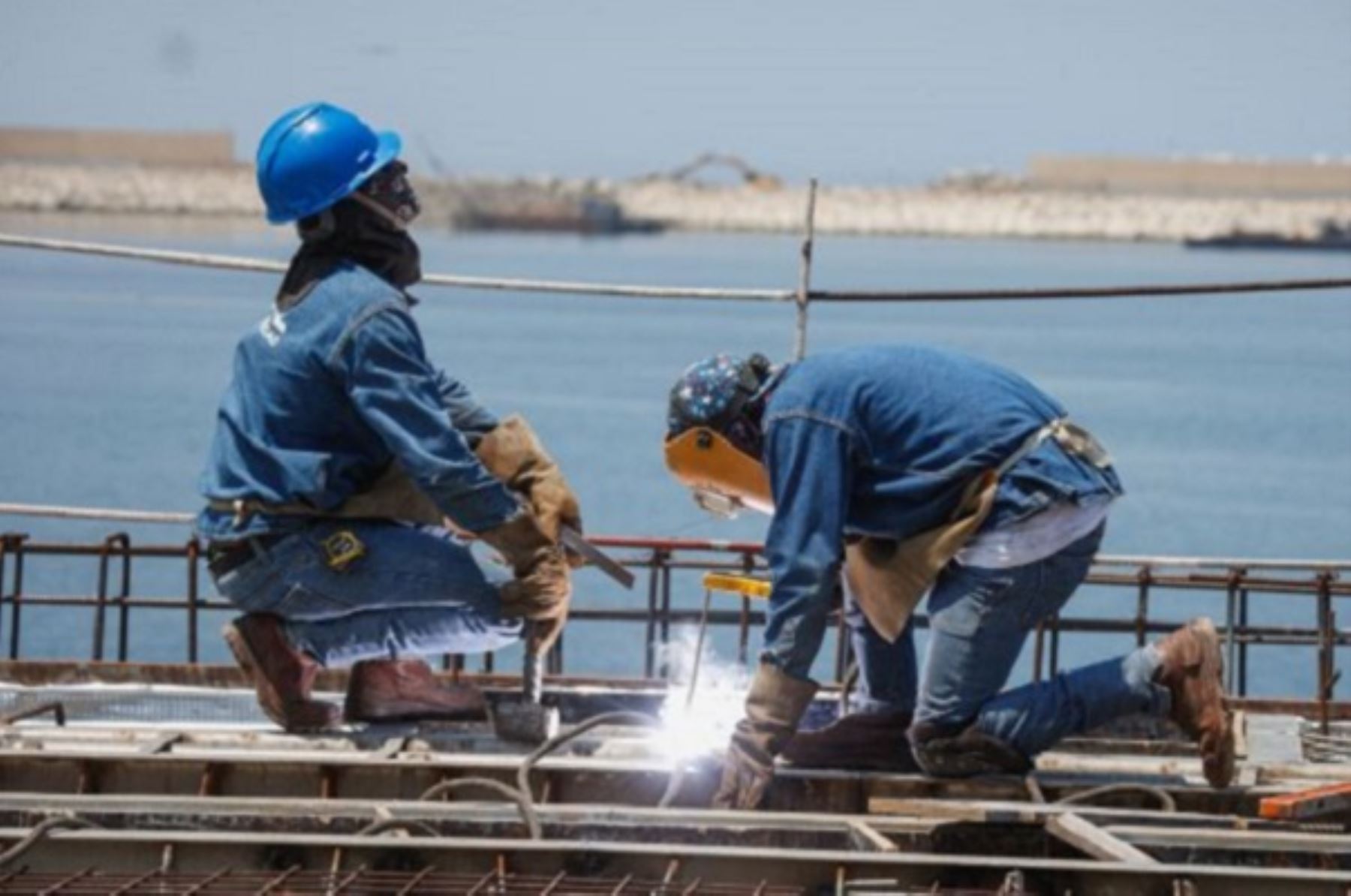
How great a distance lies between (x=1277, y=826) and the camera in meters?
9.22

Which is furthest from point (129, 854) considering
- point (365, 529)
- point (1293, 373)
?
point (1293, 373)

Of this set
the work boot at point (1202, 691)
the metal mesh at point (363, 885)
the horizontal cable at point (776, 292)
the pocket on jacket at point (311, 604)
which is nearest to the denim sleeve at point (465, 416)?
the pocket on jacket at point (311, 604)

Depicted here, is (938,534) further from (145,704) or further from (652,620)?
(652,620)

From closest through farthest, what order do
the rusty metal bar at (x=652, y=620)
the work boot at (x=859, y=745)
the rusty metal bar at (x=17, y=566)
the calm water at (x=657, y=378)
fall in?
the work boot at (x=859, y=745) < the rusty metal bar at (x=652, y=620) < the rusty metal bar at (x=17, y=566) < the calm water at (x=657, y=378)

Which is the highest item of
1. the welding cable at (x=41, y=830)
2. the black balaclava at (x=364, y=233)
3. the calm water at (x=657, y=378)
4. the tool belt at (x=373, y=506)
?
the black balaclava at (x=364, y=233)

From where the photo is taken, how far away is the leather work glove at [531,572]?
10.1m

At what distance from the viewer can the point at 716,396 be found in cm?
959

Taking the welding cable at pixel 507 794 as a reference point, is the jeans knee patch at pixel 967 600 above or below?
above

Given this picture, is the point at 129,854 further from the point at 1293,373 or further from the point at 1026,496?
the point at 1293,373

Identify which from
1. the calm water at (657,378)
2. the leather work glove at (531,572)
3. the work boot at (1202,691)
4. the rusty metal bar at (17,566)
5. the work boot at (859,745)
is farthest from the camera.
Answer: the calm water at (657,378)

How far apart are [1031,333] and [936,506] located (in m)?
94.2

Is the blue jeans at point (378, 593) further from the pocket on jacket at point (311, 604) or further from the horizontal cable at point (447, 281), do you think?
the horizontal cable at point (447, 281)

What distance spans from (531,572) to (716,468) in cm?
76

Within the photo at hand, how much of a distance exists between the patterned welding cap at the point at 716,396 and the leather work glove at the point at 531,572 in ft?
2.28
